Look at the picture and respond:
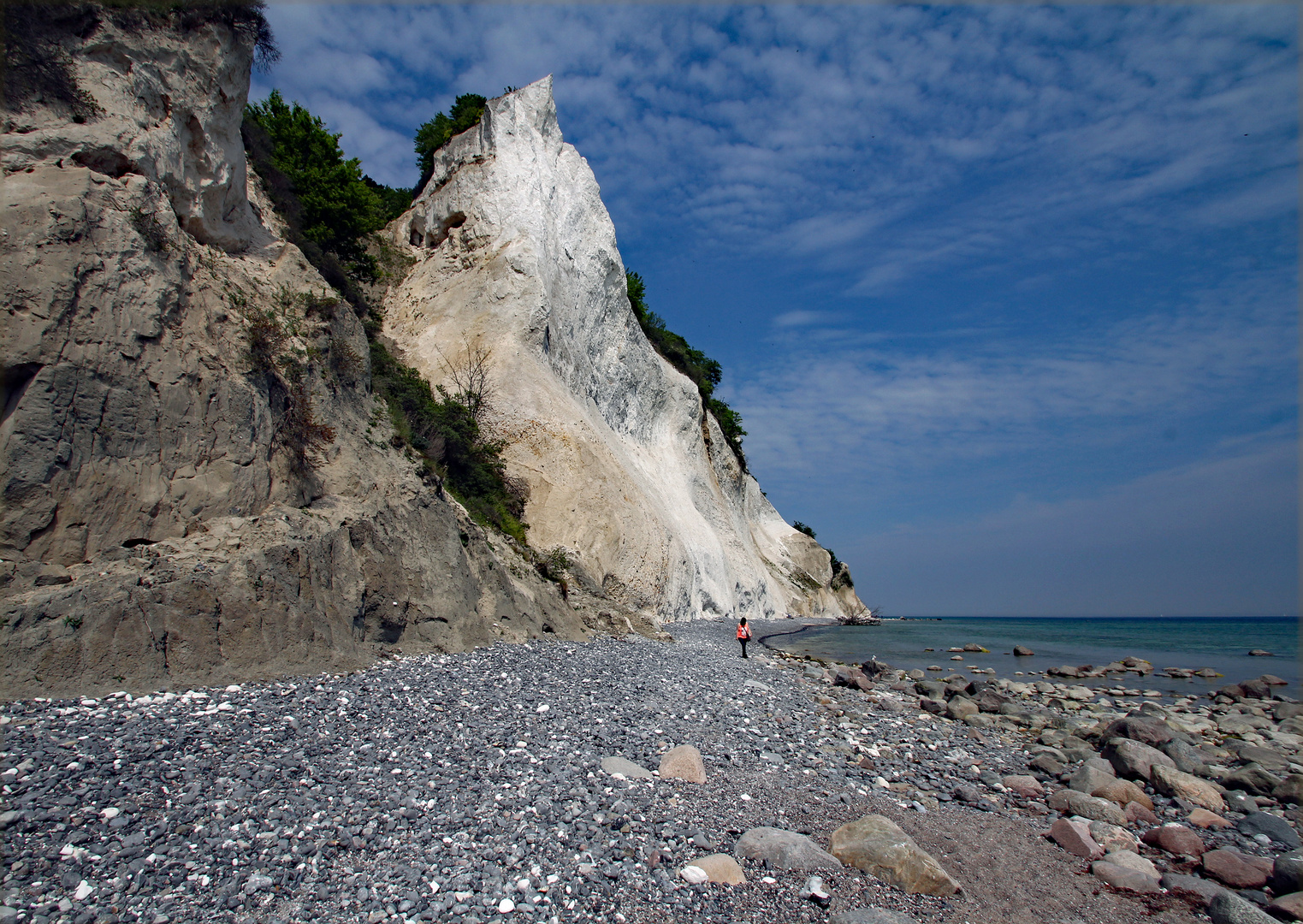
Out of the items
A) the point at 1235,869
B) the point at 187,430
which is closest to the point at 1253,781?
the point at 1235,869

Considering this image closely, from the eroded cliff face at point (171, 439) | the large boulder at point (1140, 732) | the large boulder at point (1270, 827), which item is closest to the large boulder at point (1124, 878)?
the large boulder at point (1270, 827)

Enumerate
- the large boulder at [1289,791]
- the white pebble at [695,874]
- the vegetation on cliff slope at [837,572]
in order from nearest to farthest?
the white pebble at [695,874], the large boulder at [1289,791], the vegetation on cliff slope at [837,572]

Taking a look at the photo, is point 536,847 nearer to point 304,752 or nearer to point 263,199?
point 304,752

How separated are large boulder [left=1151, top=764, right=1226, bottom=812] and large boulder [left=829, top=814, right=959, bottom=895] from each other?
495 cm

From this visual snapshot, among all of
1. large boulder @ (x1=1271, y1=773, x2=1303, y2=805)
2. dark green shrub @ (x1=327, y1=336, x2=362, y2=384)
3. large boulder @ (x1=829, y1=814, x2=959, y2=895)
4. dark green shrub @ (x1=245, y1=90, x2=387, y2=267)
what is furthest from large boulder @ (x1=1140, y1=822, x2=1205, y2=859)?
dark green shrub @ (x1=245, y1=90, x2=387, y2=267)

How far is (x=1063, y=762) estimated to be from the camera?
884 centimetres

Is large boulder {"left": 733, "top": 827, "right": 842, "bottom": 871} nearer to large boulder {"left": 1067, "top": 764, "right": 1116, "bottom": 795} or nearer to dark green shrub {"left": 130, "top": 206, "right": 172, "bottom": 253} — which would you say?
large boulder {"left": 1067, "top": 764, "right": 1116, "bottom": 795}

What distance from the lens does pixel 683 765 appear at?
6379mm

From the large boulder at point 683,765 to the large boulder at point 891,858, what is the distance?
A: 1.41m

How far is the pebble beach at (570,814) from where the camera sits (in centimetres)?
396

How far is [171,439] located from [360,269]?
60.2 ft

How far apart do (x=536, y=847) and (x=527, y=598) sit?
29.4 ft

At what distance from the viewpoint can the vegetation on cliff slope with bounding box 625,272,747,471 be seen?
38.2m

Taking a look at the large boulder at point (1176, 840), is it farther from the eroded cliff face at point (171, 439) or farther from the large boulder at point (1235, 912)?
the eroded cliff face at point (171, 439)
